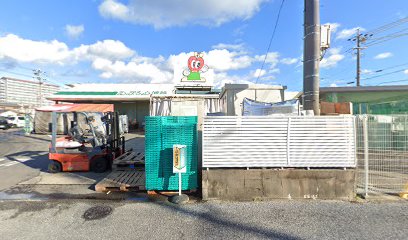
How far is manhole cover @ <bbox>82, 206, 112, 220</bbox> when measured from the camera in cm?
420

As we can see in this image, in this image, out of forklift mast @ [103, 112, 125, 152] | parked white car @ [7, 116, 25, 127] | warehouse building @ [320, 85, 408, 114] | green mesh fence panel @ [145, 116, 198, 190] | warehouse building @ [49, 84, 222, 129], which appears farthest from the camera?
parked white car @ [7, 116, 25, 127]

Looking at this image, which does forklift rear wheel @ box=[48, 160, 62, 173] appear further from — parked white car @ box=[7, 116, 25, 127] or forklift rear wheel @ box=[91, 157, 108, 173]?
parked white car @ box=[7, 116, 25, 127]

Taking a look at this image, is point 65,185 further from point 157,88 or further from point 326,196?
point 157,88

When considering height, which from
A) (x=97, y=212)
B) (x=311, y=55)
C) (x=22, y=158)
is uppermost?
(x=311, y=55)

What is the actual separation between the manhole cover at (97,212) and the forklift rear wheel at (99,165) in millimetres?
3267

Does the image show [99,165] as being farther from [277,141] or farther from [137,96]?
[137,96]

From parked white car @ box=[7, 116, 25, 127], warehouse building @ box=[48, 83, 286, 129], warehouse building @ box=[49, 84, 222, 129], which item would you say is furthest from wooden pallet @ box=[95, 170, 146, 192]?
parked white car @ box=[7, 116, 25, 127]

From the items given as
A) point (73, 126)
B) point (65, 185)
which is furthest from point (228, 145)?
point (73, 126)

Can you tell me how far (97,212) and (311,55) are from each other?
6289 millimetres

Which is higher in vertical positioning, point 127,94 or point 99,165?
point 127,94

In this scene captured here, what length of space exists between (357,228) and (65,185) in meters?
6.86

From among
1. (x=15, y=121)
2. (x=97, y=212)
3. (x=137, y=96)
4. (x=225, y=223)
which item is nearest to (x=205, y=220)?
(x=225, y=223)

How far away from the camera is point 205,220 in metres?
4.01

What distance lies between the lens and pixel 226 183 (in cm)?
491
